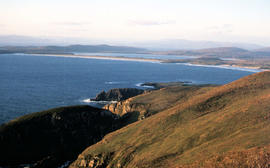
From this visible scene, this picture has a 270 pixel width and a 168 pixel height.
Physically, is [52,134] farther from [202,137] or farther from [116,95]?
[116,95]

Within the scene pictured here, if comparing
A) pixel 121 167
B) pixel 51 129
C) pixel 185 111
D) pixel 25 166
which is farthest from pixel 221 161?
pixel 51 129

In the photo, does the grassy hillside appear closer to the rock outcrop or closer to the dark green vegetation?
the dark green vegetation

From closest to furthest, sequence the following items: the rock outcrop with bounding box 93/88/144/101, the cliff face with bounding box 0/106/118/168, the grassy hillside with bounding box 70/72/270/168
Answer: the grassy hillside with bounding box 70/72/270/168
the cliff face with bounding box 0/106/118/168
the rock outcrop with bounding box 93/88/144/101

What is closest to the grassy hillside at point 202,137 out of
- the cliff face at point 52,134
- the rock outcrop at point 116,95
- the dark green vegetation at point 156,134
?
the dark green vegetation at point 156,134

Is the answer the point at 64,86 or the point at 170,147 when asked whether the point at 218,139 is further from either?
the point at 64,86

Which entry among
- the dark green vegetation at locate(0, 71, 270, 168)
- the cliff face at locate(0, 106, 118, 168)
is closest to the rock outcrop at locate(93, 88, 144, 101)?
the dark green vegetation at locate(0, 71, 270, 168)
